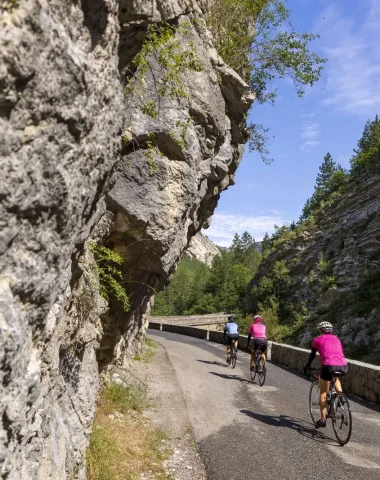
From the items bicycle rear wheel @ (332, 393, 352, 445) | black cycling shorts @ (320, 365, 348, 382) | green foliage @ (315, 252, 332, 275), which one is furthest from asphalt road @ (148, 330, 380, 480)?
green foliage @ (315, 252, 332, 275)

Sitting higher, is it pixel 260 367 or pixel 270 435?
pixel 260 367

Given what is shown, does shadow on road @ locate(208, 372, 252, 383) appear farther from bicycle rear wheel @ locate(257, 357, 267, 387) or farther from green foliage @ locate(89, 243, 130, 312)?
green foliage @ locate(89, 243, 130, 312)

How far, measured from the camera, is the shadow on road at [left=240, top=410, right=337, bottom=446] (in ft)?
23.9

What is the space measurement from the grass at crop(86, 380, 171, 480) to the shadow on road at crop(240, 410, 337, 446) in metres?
2.35

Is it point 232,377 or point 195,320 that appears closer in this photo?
point 232,377

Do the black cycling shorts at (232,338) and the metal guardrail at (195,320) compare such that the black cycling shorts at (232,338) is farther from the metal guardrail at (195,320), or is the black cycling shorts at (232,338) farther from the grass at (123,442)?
the metal guardrail at (195,320)

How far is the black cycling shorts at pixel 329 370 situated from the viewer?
291 inches

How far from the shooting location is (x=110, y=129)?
358cm

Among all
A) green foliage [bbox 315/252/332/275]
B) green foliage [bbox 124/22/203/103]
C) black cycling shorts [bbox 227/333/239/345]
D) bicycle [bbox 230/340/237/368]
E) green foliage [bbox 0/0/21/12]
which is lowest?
bicycle [bbox 230/340/237/368]

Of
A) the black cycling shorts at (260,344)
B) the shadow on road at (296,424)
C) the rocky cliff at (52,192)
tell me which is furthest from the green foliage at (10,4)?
the black cycling shorts at (260,344)

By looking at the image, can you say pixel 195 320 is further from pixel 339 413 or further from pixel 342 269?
pixel 339 413

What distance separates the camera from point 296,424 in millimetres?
8086

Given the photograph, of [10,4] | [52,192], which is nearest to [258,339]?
[52,192]

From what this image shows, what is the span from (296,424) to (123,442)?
365 cm
